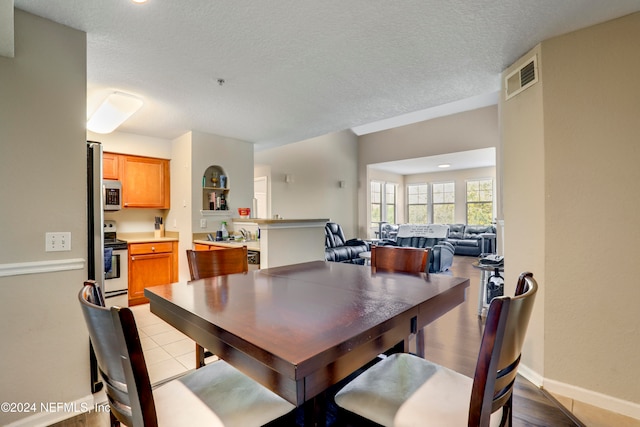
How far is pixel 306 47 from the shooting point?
218cm

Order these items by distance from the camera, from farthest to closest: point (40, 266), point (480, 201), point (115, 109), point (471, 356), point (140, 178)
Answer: point (480, 201)
point (140, 178)
point (115, 109)
point (471, 356)
point (40, 266)

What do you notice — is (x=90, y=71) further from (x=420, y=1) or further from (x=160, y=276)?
(x=160, y=276)

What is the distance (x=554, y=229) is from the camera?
2051mm

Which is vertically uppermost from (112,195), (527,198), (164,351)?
(112,195)

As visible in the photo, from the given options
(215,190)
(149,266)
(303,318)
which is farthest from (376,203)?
(303,318)

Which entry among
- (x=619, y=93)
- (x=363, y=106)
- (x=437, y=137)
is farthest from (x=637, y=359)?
(x=437, y=137)

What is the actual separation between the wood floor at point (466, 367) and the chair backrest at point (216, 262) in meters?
0.94

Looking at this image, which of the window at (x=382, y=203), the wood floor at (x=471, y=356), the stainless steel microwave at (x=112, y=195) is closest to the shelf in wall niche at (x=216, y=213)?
the stainless steel microwave at (x=112, y=195)

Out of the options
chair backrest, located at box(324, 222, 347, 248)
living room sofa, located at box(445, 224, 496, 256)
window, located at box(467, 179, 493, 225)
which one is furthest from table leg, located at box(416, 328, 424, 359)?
window, located at box(467, 179, 493, 225)

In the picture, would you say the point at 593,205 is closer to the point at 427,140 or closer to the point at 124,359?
the point at 124,359

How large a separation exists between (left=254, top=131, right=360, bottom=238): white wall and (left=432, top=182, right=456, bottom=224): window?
3.30 metres

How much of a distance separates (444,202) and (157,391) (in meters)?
10.8

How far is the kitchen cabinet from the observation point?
13.4 ft

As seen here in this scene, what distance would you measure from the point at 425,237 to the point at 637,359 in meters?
5.09
